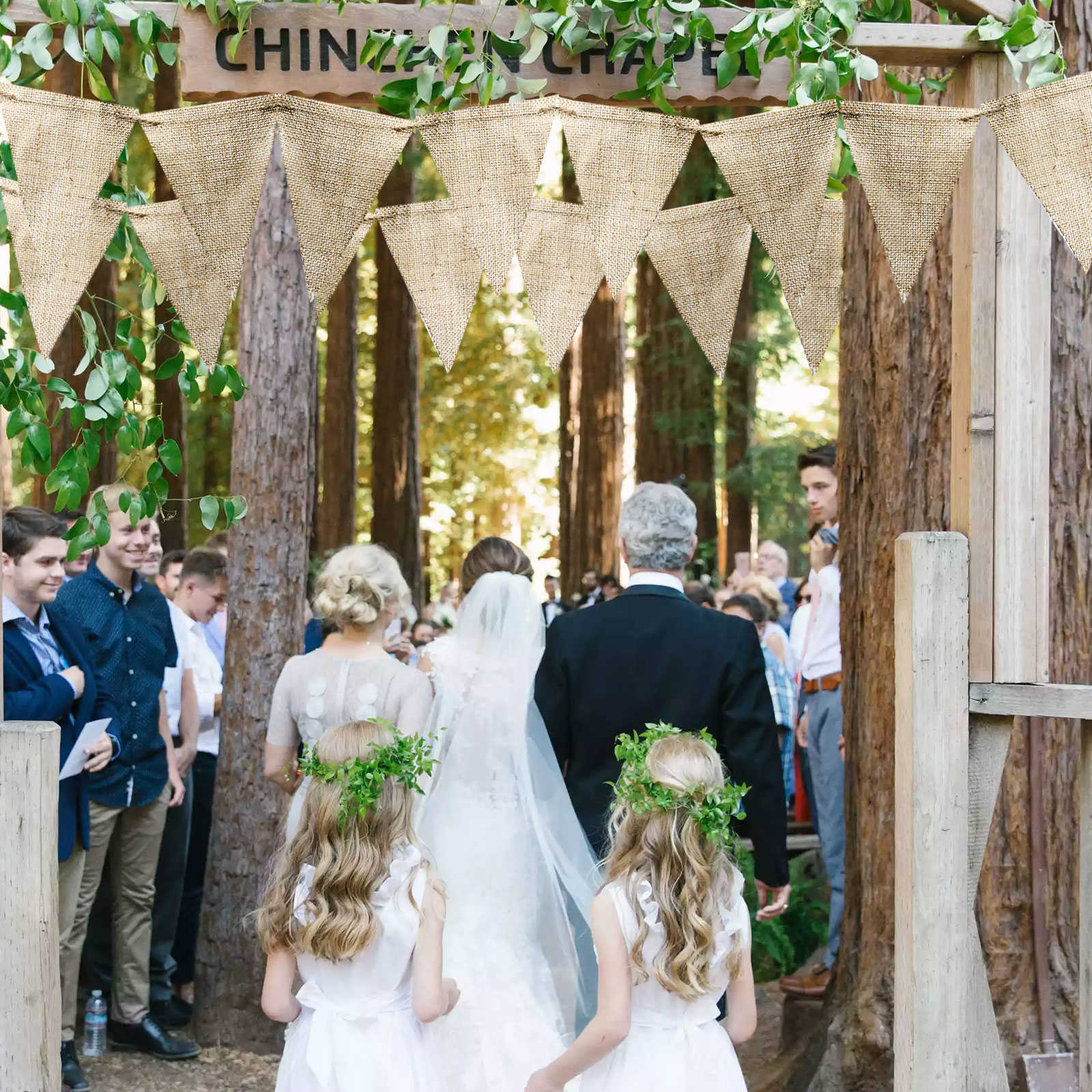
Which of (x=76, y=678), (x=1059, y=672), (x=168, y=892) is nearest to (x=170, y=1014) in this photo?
(x=168, y=892)

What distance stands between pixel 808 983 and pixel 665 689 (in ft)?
7.56

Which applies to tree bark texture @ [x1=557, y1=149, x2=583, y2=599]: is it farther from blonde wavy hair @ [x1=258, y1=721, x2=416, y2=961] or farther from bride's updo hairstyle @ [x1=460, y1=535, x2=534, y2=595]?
blonde wavy hair @ [x1=258, y1=721, x2=416, y2=961]

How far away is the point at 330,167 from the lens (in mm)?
3090

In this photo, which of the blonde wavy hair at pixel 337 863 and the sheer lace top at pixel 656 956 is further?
the blonde wavy hair at pixel 337 863

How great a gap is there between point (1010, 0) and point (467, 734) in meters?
3.10

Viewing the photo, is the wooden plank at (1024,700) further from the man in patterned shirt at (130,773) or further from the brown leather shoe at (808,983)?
the man in patterned shirt at (130,773)

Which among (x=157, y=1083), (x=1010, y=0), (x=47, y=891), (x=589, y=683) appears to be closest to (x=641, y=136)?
(x=1010, y=0)

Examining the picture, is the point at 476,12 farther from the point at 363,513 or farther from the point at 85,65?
the point at 363,513

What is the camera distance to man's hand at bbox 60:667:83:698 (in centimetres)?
465

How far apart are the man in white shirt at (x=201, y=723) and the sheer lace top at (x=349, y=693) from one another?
1842 millimetres

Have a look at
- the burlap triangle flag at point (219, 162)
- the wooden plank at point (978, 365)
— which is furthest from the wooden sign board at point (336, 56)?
the wooden plank at point (978, 365)

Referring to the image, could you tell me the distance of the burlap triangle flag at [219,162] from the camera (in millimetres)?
3080

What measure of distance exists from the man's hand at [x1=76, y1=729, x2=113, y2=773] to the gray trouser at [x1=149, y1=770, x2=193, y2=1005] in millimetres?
1157

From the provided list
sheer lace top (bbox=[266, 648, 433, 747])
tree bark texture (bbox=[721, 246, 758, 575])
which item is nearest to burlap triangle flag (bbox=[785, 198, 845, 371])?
sheer lace top (bbox=[266, 648, 433, 747])
